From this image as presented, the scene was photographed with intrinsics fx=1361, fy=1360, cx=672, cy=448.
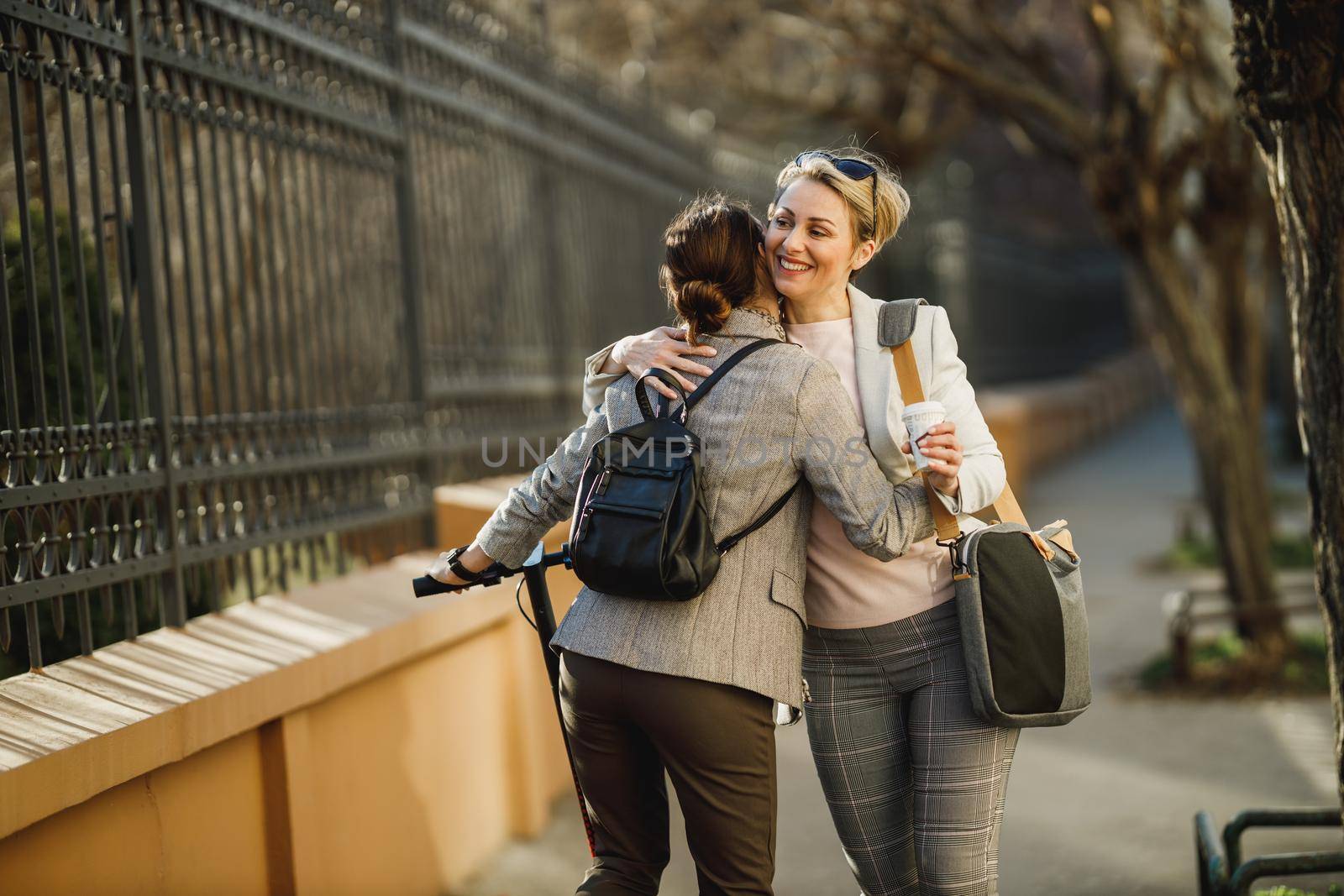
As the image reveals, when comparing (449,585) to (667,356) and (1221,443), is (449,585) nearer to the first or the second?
(667,356)

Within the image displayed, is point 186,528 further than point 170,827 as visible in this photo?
Yes

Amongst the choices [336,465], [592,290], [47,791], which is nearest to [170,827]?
[47,791]

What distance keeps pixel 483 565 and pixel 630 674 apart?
1.86ft

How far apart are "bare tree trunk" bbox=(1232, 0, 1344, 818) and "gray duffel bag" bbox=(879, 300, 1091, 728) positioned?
106 cm

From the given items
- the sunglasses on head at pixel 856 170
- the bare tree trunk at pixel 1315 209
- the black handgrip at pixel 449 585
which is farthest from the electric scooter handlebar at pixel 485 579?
the bare tree trunk at pixel 1315 209

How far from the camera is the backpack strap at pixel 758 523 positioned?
2.79m

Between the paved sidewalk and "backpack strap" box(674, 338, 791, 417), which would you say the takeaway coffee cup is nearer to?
"backpack strap" box(674, 338, 791, 417)

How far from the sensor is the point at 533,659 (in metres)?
5.62

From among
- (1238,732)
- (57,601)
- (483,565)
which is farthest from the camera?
(1238,732)

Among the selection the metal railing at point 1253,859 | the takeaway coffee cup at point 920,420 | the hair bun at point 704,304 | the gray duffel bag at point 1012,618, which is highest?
the hair bun at point 704,304

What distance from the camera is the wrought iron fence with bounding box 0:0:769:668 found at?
3543mm

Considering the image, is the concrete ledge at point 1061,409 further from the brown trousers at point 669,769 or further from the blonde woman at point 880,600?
the brown trousers at point 669,769

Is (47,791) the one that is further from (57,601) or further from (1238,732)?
(1238,732)

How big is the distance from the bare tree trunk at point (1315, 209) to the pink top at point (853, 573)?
1.24m
